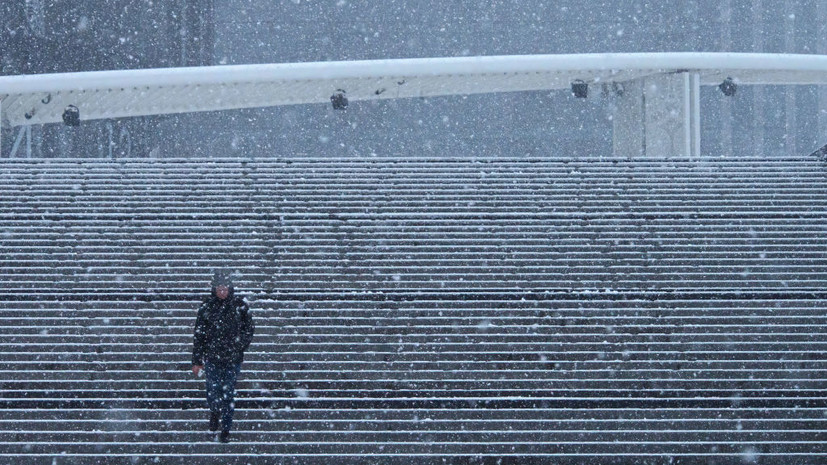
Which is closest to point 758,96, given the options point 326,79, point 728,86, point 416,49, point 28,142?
point 728,86

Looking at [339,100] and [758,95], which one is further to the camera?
[758,95]

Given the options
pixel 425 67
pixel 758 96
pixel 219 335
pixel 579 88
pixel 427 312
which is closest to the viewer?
pixel 219 335

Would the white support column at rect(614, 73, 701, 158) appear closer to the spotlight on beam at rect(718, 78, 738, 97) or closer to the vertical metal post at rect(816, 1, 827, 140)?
the spotlight on beam at rect(718, 78, 738, 97)

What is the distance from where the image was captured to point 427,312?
320 inches

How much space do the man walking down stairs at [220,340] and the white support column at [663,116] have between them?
34.4ft

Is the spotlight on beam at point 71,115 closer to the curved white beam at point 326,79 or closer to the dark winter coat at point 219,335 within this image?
the curved white beam at point 326,79

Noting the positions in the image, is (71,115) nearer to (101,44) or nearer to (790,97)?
(101,44)

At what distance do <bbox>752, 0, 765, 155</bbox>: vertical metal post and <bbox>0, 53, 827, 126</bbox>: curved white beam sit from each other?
315 inches

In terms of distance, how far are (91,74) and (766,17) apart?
18013 millimetres

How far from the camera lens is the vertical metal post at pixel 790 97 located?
2461cm

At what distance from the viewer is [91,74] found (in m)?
14.7

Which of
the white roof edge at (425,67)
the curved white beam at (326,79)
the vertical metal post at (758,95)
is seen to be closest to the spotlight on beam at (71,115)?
the curved white beam at (326,79)

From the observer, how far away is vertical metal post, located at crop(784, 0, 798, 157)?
80.7 ft

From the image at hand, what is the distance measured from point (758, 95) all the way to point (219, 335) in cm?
2167
